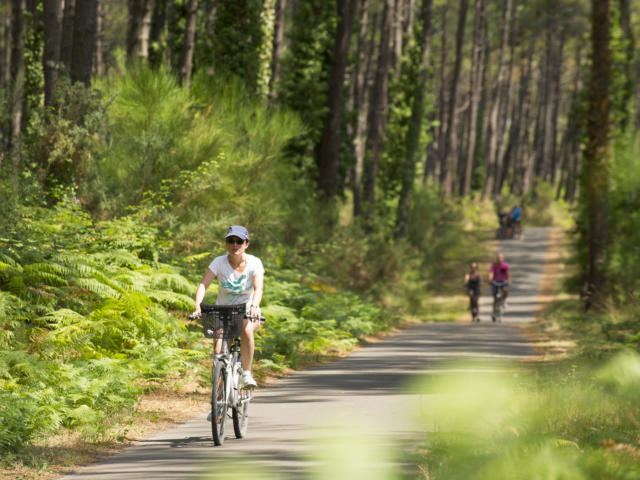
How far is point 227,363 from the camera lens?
8789mm

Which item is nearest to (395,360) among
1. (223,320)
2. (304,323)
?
(304,323)

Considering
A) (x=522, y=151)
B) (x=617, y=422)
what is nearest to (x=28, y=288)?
(x=617, y=422)

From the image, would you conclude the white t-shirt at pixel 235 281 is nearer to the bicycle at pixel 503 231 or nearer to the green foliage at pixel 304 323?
the green foliage at pixel 304 323

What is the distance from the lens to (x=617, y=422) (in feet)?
18.0

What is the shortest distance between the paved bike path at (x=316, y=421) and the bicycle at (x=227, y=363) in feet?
0.76

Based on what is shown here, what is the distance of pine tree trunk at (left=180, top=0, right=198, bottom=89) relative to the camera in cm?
2380

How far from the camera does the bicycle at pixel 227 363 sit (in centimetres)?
862

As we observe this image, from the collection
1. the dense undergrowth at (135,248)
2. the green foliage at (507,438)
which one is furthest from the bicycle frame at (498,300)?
the green foliage at (507,438)

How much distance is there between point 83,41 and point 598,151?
578 inches

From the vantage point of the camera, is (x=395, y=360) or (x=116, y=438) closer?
(x=116, y=438)

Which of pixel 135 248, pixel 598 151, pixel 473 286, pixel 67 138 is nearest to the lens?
pixel 135 248

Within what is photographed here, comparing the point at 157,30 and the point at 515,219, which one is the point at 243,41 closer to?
the point at 157,30

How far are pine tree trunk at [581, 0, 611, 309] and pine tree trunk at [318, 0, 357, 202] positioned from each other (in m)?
7.96

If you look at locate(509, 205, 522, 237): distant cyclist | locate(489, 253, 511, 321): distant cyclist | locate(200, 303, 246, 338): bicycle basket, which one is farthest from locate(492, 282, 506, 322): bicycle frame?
locate(509, 205, 522, 237): distant cyclist
